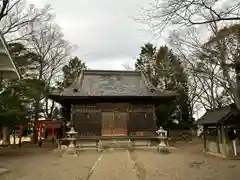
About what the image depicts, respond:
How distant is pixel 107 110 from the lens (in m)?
26.0

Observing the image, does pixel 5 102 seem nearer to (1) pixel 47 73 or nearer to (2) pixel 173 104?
(1) pixel 47 73

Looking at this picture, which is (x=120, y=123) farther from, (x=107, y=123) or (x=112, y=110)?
(x=112, y=110)

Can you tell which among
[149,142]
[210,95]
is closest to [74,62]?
[210,95]

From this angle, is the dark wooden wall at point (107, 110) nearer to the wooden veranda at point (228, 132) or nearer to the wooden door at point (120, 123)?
the wooden door at point (120, 123)

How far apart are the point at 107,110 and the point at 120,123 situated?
159 centimetres

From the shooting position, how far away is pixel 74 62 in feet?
165

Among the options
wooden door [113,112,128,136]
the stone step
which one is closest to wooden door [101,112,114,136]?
wooden door [113,112,128,136]

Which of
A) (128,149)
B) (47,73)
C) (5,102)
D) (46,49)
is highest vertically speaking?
(46,49)

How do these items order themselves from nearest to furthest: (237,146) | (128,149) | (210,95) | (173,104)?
(237,146) → (128,149) → (210,95) → (173,104)

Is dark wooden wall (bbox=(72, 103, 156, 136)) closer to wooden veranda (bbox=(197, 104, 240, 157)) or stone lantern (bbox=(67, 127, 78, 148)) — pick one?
stone lantern (bbox=(67, 127, 78, 148))

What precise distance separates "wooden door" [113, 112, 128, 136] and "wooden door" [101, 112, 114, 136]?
1.01ft

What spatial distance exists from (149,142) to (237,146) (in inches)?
329

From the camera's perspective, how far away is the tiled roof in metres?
26.0

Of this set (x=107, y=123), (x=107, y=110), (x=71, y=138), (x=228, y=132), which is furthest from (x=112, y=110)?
(x=228, y=132)
